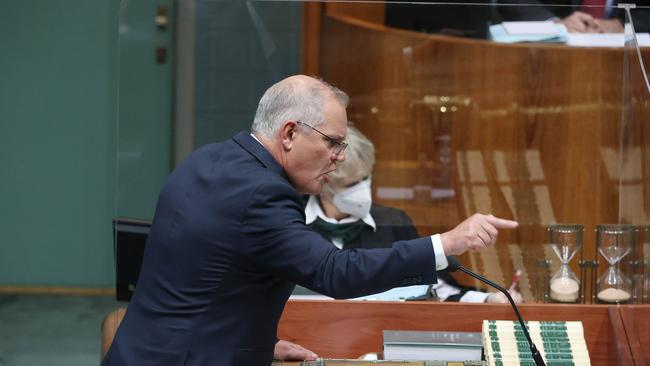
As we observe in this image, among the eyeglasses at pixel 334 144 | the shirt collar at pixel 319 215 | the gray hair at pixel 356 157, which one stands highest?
the eyeglasses at pixel 334 144

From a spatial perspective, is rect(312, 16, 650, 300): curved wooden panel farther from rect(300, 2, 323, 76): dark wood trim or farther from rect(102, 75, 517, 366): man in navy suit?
rect(102, 75, 517, 366): man in navy suit

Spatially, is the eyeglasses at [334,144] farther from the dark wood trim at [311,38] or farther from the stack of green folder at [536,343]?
the dark wood trim at [311,38]

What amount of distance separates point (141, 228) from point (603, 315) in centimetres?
121

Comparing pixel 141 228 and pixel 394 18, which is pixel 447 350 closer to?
pixel 141 228

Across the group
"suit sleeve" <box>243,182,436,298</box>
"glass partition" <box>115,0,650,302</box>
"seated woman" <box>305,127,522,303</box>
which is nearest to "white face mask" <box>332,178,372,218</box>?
"seated woman" <box>305,127,522,303</box>

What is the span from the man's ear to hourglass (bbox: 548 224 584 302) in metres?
1.20

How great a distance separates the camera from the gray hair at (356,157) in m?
3.92

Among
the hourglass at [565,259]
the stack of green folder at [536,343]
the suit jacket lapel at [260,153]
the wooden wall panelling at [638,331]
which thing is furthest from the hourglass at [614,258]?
the suit jacket lapel at [260,153]

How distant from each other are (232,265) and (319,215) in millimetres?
1420

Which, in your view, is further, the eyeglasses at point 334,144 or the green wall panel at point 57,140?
the green wall panel at point 57,140

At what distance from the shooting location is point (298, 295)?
3.47 meters

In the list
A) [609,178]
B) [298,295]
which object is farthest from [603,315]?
[609,178]

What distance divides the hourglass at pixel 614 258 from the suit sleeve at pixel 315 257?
104 centimetres

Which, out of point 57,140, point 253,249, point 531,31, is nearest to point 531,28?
point 531,31
